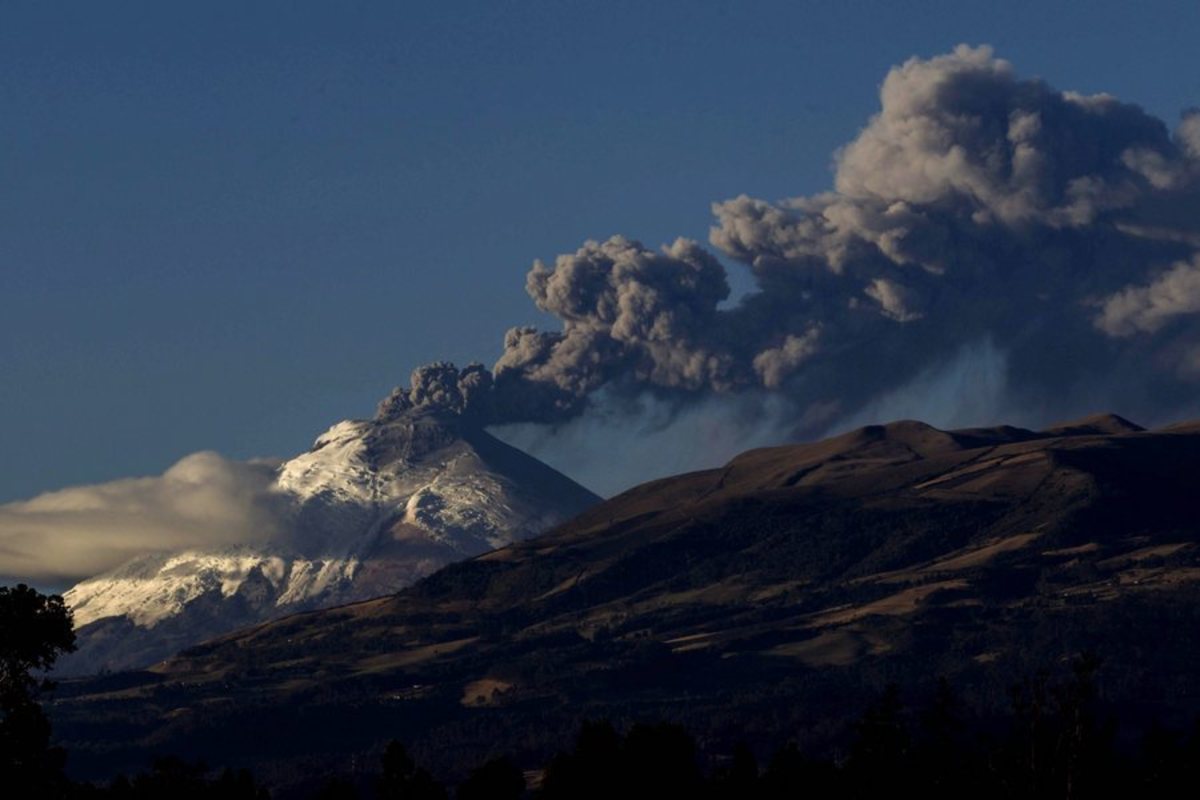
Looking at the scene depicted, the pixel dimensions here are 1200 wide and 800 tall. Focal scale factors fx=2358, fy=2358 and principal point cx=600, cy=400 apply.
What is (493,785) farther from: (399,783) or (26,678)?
(26,678)

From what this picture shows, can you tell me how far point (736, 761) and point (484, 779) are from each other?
2418cm

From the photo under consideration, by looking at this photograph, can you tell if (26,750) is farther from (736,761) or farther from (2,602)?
(736,761)

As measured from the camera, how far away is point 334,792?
558 feet

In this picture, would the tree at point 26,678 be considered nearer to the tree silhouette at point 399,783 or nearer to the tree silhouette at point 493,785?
the tree silhouette at point 399,783

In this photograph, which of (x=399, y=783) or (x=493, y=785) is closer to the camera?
(x=399, y=783)

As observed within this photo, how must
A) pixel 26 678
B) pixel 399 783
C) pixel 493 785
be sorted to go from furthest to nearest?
pixel 493 785 → pixel 399 783 → pixel 26 678

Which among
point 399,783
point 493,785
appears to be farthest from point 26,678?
point 493,785

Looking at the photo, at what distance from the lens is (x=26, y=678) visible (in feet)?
345

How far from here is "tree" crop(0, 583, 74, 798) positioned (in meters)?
102

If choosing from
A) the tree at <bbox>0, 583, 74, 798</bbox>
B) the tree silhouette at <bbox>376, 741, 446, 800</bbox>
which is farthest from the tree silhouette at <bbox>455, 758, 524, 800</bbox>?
the tree at <bbox>0, 583, 74, 798</bbox>

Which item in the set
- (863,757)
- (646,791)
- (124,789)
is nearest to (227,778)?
(124,789)

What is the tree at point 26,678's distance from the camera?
336 ft

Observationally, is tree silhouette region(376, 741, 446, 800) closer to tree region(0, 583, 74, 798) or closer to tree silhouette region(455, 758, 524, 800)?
tree silhouette region(455, 758, 524, 800)

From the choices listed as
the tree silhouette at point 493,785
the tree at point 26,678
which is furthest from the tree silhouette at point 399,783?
the tree at point 26,678
